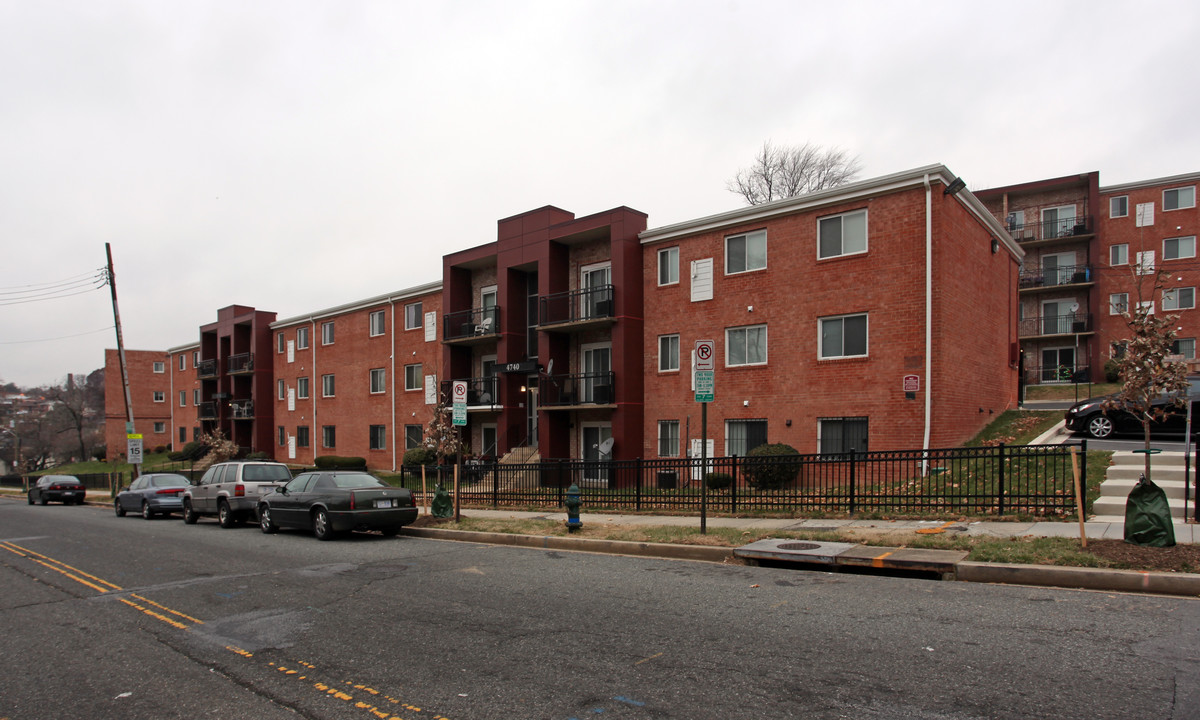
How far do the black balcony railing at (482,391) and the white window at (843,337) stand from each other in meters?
13.4

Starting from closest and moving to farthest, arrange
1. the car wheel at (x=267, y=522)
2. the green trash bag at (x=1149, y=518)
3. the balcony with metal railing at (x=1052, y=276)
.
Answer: the green trash bag at (x=1149, y=518) → the car wheel at (x=267, y=522) → the balcony with metal railing at (x=1052, y=276)

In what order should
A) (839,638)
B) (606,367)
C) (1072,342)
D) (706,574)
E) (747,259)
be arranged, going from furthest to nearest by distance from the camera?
(1072,342) → (606,367) → (747,259) → (706,574) → (839,638)

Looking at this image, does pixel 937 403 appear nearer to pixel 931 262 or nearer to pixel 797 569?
pixel 931 262

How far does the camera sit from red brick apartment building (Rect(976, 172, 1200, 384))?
36.7m

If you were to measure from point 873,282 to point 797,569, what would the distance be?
1136cm

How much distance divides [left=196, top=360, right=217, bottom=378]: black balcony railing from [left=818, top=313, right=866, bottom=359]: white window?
138 feet

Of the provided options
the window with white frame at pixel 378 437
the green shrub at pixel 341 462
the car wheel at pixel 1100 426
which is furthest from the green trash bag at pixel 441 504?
the green shrub at pixel 341 462

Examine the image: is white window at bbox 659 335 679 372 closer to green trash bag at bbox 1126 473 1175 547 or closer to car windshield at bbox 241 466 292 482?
Result: car windshield at bbox 241 466 292 482

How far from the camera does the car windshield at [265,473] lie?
18.4 m

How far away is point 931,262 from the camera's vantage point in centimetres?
1808

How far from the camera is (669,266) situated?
79.0ft

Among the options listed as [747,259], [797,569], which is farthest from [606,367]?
[797,569]

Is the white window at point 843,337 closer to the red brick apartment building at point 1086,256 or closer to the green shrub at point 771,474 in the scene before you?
the green shrub at point 771,474

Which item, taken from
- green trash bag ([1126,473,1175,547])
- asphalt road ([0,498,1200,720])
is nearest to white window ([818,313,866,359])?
green trash bag ([1126,473,1175,547])
